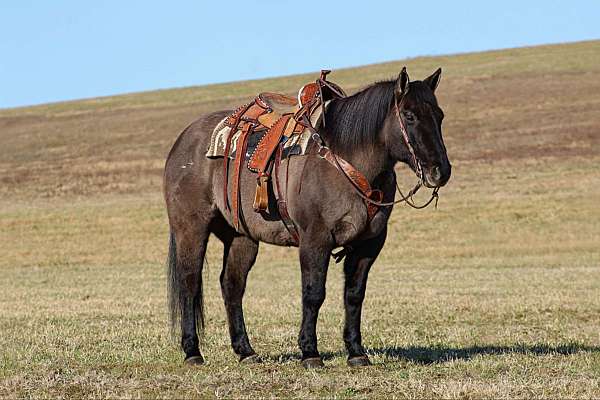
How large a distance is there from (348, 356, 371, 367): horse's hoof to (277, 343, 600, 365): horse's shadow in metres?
0.45

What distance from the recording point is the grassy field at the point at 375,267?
824cm

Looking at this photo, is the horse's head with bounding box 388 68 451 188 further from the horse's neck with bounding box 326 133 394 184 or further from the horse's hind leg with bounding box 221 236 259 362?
the horse's hind leg with bounding box 221 236 259 362

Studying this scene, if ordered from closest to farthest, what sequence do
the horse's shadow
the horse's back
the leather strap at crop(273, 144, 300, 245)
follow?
the leather strap at crop(273, 144, 300, 245) < the horse's shadow < the horse's back

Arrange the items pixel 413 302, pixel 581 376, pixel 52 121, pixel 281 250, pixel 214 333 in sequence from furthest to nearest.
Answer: pixel 52 121, pixel 281 250, pixel 413 302, pixel 214 333, pixel 581 376

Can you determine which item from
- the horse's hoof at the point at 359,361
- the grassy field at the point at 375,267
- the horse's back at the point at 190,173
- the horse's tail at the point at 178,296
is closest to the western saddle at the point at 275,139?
the horse's back at the point at 190,173

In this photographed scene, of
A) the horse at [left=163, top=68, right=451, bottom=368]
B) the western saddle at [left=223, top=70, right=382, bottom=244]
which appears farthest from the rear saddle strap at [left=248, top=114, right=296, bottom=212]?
the horse at [left=163, top=68, right=451, bottom=368]

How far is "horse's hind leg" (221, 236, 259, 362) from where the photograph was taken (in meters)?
9.66

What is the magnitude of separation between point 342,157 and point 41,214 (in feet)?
95.2

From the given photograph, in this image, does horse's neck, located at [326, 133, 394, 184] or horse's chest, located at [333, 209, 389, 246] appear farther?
horse's neck, located at [326, 133, 394, 184]

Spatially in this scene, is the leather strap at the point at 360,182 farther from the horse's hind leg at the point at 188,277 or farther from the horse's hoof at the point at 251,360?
the horse's hoof at the point at 251,360

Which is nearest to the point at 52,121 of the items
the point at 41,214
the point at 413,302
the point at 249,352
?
the point at 41,214

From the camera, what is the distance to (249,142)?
9.16 m

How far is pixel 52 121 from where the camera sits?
6319cm

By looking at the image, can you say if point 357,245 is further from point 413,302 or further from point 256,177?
point 413,302
